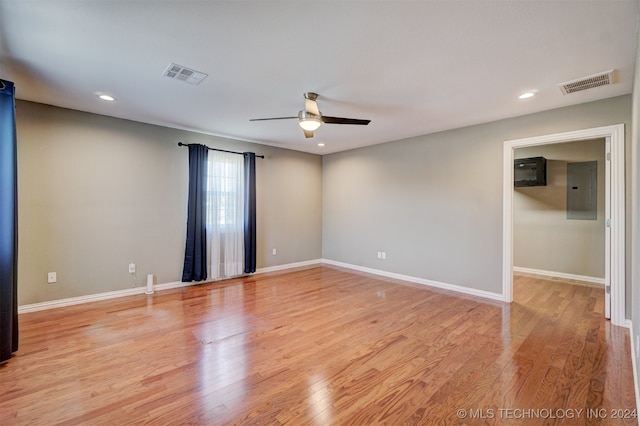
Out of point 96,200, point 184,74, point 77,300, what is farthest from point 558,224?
point 77,300

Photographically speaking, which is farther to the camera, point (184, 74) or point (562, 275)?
point (562, 275)

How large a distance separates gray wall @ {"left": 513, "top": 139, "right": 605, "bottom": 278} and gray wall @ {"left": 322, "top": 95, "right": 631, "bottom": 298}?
87.2 inches

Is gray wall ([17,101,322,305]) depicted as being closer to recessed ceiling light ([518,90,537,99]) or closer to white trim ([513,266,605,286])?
recessed ceiling light ([518,90,537,99])

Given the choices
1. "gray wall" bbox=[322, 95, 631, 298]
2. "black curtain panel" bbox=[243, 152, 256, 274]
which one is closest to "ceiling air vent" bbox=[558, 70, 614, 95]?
"gray wall" bbox=[322, 95, 631, 298]

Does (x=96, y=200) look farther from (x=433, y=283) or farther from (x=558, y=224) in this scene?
(x=558, y=224)

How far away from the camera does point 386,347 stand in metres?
2.71

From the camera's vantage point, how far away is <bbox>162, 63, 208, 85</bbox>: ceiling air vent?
104 inches

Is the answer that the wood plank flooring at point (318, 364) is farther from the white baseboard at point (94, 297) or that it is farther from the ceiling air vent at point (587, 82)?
the ceiling air vent at point (587, 82)

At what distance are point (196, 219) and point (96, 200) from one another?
1341 millimetres

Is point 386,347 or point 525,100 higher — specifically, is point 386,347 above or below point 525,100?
below

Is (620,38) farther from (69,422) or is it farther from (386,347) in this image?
(69,422)

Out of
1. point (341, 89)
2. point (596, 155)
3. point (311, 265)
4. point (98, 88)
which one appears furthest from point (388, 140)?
point (98, 88)

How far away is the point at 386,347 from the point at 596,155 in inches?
208

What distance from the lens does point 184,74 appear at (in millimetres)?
2754
